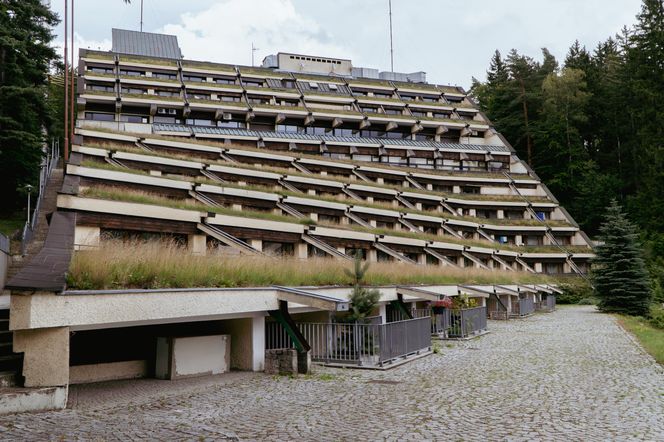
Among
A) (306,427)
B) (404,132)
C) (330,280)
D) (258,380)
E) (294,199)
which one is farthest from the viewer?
(404,132)

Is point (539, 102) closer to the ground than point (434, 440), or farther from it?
farther from it

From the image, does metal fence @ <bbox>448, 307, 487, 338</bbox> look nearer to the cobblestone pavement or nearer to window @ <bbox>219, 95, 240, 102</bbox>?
the cobblestone pavement

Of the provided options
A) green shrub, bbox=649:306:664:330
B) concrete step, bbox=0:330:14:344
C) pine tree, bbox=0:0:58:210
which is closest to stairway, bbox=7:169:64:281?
concrete step, bbox=0:330:14:344

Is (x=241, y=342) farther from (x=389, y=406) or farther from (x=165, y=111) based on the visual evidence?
(x=165, y=111)

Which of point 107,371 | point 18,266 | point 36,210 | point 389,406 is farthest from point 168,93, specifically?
point 389,406

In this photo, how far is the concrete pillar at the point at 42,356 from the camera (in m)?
10.1

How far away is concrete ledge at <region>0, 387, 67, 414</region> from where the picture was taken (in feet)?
31.0

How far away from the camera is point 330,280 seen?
21172mm

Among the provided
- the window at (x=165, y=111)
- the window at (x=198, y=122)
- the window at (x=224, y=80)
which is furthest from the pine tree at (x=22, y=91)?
the window at (x=224, y=80)

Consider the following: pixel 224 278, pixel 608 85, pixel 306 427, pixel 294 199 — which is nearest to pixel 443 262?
pixel 294 199

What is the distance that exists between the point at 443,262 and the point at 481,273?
912cm

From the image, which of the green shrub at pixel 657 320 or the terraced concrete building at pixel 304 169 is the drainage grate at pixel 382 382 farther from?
the green shrub at pixel 657 320

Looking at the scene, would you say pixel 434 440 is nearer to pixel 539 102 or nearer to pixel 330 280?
pixel 330 280

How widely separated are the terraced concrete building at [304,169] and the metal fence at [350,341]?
216 inches
